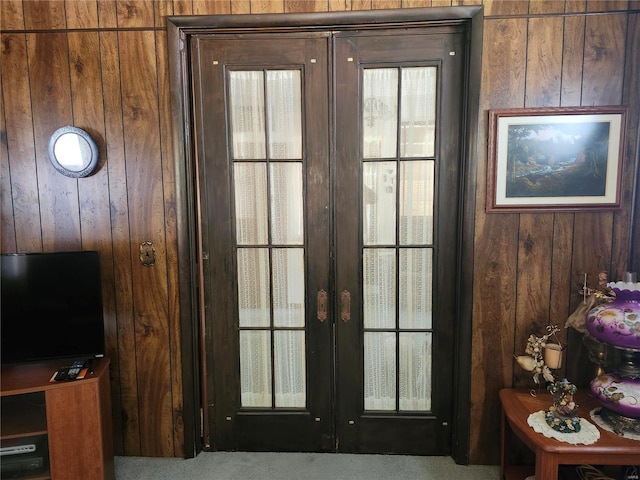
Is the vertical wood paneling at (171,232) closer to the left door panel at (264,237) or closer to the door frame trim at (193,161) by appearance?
the door frame trim at (193,161)

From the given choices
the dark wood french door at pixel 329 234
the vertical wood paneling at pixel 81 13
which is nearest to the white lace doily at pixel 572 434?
the dark wood french door at pixel 329 234

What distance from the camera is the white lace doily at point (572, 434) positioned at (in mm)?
1532

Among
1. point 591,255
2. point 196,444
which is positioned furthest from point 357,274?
point 196,444

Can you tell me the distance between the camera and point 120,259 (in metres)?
2.06

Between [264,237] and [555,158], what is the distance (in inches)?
60.2

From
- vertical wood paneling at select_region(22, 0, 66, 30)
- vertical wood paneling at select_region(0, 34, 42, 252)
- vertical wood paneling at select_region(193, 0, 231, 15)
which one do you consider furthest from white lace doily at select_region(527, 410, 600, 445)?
vertical wood paneling at select_region(22, 0, 66, 30)

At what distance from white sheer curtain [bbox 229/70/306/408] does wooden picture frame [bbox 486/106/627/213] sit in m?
1.02

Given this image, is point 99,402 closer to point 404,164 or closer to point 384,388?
point 384,388

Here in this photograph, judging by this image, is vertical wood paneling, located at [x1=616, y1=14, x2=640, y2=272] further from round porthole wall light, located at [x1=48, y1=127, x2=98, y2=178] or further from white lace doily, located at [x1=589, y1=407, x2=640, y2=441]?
round porthole wall light, located at [x1=48, y1=127, x2=98, y2=178]

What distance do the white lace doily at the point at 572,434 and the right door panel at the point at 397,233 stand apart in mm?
501

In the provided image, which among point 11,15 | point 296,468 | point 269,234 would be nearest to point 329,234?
point 269,234

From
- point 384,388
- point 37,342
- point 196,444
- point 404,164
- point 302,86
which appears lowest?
point 196,444

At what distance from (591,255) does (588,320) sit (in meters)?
0.40

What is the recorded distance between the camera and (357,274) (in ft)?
6.78
